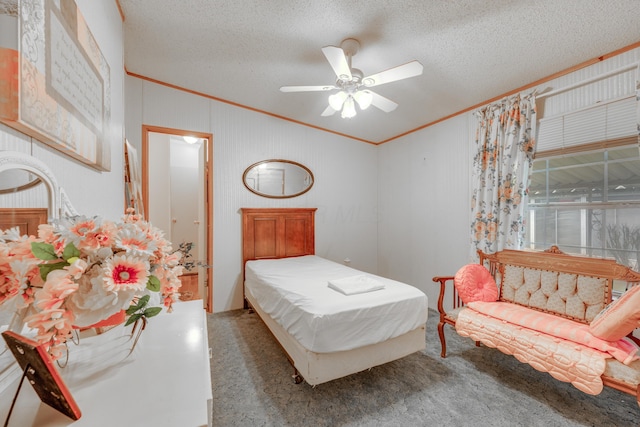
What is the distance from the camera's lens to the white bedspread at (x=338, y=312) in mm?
1726

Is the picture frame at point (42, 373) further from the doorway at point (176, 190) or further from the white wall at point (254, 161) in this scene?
the doorway at point (176, 190)

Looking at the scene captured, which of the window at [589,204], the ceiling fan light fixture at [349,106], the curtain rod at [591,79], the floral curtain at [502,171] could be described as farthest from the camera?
the floral curtain at [502,171]

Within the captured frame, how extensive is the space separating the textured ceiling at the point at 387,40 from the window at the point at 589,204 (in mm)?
815

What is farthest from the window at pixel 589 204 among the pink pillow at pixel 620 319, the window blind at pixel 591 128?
the pink pillow at pixel 620 319

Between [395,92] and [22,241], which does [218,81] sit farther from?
[22,241]

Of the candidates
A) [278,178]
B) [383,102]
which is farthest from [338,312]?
[278,178]

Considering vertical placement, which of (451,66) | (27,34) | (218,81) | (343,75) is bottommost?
(27,34)

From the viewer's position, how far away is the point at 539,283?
225 centimetres

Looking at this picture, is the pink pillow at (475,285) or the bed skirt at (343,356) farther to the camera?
the pink pillow at (475,285)

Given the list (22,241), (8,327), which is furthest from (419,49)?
(8,327)

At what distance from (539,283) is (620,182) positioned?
0.99m

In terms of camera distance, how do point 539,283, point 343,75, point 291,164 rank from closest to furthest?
point 343,75 < point 539,283 < point 291,164

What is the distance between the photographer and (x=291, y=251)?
12.7 ft

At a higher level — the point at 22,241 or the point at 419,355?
the point at 22,241
